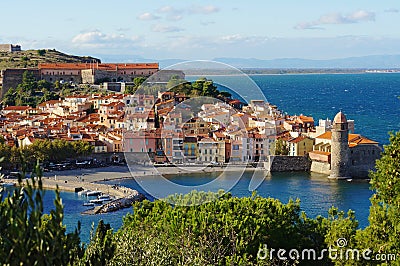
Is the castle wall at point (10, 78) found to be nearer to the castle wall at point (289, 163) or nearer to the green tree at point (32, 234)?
the castle wall at point (289, 163)

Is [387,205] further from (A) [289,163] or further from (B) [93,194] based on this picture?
(A) [289,163]

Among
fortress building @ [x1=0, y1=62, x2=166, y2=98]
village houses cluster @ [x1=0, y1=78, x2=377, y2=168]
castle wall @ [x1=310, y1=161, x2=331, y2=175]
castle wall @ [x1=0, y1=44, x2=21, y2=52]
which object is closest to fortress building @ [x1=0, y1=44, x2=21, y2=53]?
castle wall @ [x1=0, y1=44, x2=21, y2=52]

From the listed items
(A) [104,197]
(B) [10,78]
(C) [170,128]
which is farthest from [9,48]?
(C) [170,128]

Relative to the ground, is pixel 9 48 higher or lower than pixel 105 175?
higher

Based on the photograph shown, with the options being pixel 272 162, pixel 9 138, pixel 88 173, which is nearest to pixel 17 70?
pixel 9 138

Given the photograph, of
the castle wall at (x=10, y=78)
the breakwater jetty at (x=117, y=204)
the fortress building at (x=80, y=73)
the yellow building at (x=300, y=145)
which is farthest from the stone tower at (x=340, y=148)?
the castle wall at (x=10, y=78)

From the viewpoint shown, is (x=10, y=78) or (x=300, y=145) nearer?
(x=300, y=145)
